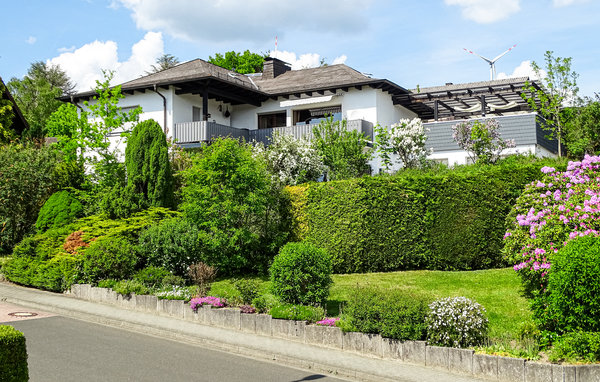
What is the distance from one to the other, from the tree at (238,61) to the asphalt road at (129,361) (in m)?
46.4

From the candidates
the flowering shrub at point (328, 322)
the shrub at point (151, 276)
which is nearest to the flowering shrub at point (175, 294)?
the shrub at point (151, 276)

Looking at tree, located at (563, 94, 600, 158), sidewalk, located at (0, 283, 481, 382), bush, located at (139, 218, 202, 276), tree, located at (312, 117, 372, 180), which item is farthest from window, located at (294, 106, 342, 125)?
sidewalk, located at (0, 283, 481, 382)

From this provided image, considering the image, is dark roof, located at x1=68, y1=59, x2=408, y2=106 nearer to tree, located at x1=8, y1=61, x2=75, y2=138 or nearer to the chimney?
the chimney

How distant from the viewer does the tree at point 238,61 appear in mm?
55888

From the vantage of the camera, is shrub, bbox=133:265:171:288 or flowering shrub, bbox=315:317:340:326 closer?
flowering shrub, bbox=315:317:340:326

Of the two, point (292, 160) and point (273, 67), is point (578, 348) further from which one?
point (273, 67)

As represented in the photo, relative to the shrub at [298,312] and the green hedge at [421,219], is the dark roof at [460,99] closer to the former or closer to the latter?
the green hedge at [421,219]

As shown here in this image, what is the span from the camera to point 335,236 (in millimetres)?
16859

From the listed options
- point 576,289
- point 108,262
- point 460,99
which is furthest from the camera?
point 460,99

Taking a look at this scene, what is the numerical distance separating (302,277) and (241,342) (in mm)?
1914

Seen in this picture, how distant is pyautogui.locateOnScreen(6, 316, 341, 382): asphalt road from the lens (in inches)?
342

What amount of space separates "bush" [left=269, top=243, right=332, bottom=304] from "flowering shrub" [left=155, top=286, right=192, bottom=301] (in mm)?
2517

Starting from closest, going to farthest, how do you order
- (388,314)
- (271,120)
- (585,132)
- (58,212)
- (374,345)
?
(388,314)
(374,345)
(58,212)
(585,132)
(271,120)

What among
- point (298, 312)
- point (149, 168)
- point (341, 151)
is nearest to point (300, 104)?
point (341, 151)
